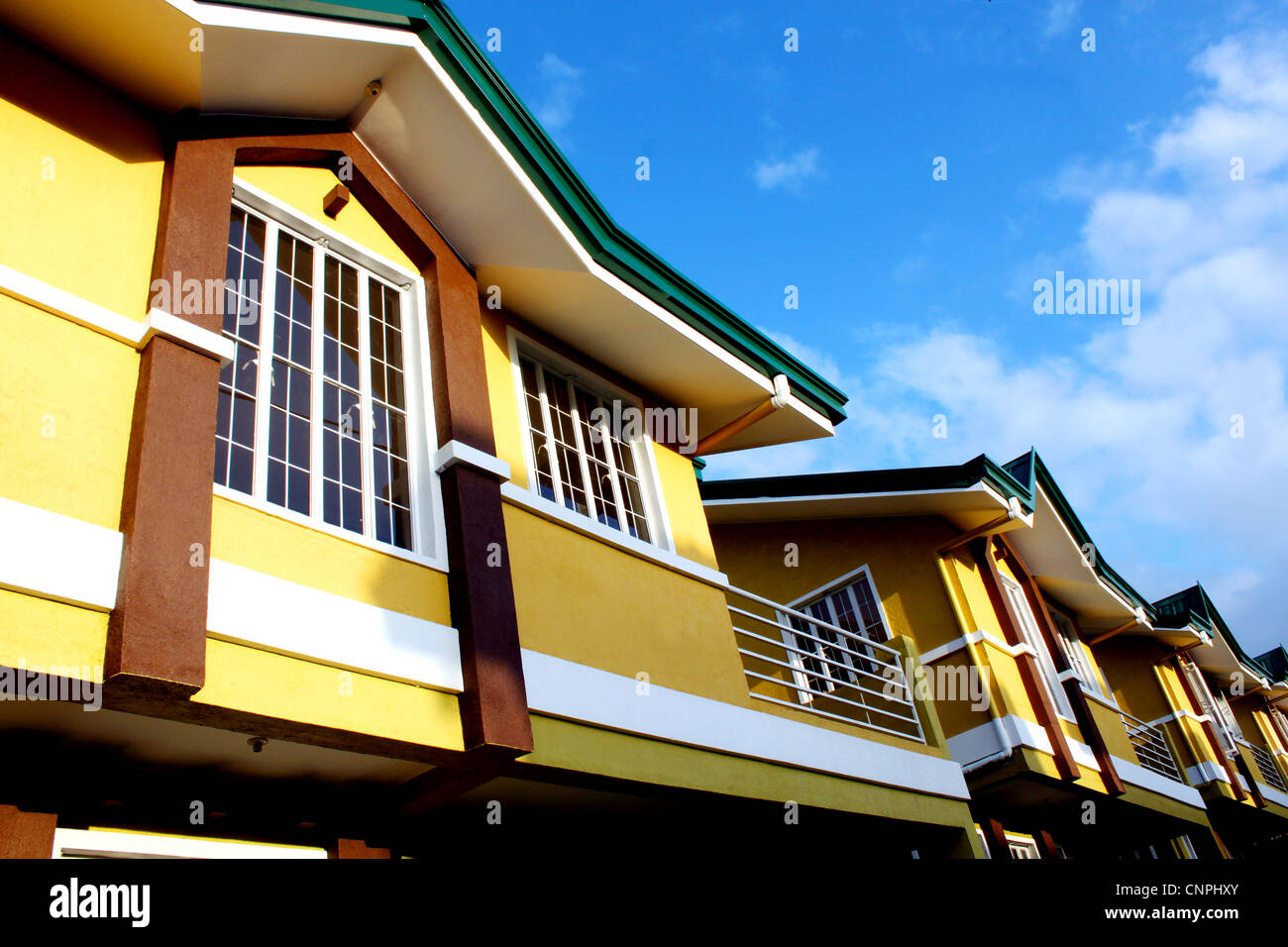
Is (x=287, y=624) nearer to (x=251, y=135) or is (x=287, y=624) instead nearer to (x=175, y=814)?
(x=175, y=814)

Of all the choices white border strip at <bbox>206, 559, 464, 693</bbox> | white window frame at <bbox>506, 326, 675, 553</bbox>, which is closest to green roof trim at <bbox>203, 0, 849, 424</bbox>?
white window frame at <bbox>506, 326, 675, 553</bbox>

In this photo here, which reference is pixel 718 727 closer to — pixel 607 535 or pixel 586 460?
pixel 607 535

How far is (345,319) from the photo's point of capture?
7.27 meters

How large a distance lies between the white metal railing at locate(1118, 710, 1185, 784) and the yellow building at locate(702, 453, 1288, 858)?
0.61ft

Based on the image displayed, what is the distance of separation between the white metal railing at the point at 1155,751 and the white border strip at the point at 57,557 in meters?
16.5

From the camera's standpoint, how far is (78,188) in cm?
576

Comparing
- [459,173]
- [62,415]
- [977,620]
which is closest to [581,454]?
[459,173]

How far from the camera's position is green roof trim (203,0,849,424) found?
6949 millimetres

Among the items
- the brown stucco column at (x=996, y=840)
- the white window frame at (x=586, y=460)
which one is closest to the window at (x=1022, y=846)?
the brown stucco column at (x=996, y=840)

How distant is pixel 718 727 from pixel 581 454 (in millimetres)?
2664

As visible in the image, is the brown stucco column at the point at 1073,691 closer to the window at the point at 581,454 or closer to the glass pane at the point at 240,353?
the window at the point at 581,454

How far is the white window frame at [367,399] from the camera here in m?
5.96
